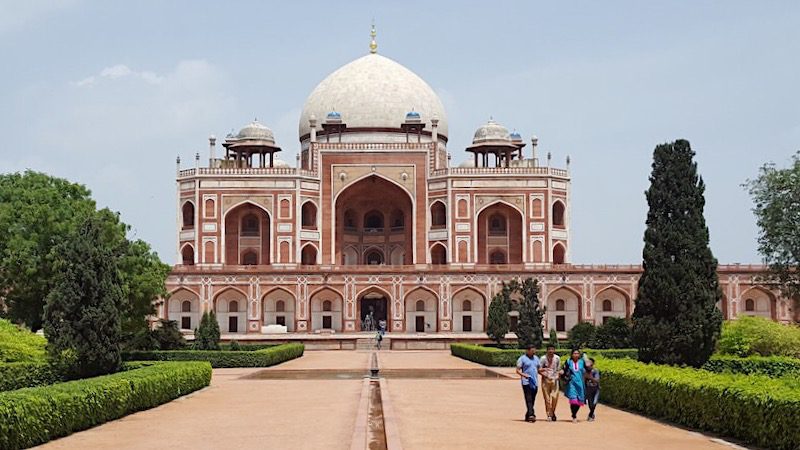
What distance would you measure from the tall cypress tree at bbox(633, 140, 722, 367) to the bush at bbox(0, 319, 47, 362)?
9.41 m

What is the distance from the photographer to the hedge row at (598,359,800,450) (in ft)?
31.3

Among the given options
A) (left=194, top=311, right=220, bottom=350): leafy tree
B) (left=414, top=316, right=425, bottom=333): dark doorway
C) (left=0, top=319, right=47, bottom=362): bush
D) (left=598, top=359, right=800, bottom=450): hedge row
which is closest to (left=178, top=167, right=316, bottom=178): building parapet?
(left=414, top=316, right=425, bottom=333): dark doorway

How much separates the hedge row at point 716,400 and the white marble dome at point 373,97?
35.5 meters

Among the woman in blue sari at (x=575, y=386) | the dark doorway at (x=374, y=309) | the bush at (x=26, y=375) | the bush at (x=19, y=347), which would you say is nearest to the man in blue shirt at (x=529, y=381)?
the woman in blue sari at (x=575, y=386)

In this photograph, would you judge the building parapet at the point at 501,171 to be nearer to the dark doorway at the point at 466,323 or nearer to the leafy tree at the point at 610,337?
the dark doorway at the point at 466,323

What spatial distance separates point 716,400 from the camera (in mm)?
11031

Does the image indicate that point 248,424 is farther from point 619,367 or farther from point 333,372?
point 333,372

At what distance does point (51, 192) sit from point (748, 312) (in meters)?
26.9

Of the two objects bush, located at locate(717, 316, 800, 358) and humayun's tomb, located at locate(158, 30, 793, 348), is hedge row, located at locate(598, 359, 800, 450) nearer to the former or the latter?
bush, located at locate(717, 316, 800, 358)

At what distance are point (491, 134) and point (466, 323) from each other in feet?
31.3

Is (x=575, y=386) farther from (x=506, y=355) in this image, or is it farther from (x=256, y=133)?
(x=256, y=133)

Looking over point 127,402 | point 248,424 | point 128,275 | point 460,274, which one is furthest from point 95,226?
point 460,274

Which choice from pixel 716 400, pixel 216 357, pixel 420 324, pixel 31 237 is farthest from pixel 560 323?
pixel 716 400

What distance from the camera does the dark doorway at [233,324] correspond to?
4166 cm
